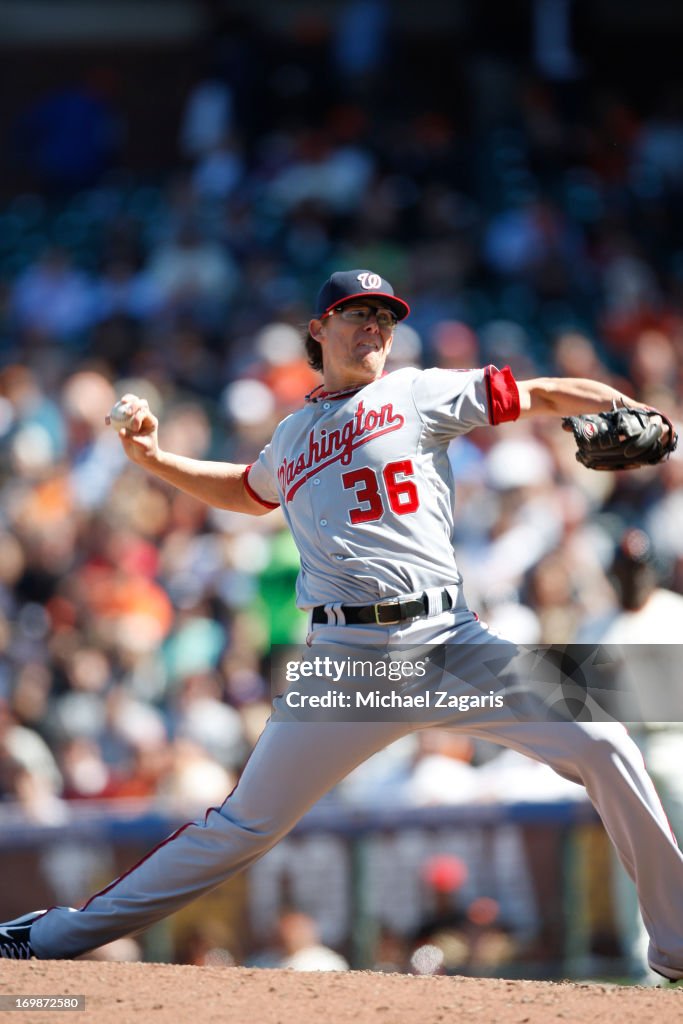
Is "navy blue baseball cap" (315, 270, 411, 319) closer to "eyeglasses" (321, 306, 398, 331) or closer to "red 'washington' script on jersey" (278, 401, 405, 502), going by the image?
"eyeglasses" (321, 306, 398, 331)

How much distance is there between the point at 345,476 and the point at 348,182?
7.02 meters

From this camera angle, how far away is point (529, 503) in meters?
7.48

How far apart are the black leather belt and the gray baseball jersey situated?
3cm

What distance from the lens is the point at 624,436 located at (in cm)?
376

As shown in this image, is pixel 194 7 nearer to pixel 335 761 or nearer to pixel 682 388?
pixel 682 388

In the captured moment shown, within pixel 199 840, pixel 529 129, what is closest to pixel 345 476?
pixel 199 840

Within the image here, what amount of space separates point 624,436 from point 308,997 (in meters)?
1.62

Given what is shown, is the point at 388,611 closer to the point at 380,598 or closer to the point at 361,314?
the point at 380,598

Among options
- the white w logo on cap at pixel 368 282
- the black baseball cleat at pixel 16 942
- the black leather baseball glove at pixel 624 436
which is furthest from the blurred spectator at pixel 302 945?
the white w logo on cap at pixel 368 282

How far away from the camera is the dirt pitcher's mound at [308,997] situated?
358 cm

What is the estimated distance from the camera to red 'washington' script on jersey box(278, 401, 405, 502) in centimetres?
395

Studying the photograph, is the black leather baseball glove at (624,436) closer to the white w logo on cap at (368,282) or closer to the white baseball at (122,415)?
the white w logo on cap at (368,282)

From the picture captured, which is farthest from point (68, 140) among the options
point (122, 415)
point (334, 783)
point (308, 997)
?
point (308, 997)

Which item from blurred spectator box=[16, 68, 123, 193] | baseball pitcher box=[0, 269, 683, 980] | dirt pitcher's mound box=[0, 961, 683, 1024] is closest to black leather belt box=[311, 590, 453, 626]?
baseball pitcher box=[0, 269, 683, 980]
